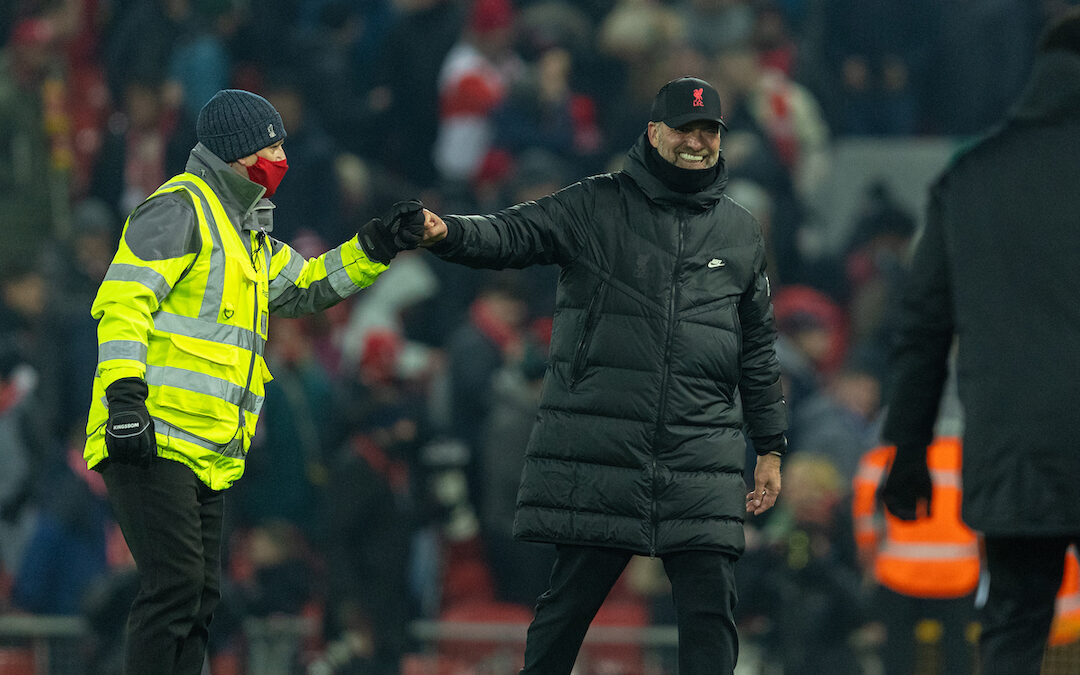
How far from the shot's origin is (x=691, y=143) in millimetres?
6371

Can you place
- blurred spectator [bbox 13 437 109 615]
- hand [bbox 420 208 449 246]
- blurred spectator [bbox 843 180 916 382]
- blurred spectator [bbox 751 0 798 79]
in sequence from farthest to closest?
blurred spectator [bbox 751 0 798 79] → blurred spectator [bbox 843 180 916 382] → blurred spectator [bbox 13 437 109 615] → hand [bbox 420 208 449 246]

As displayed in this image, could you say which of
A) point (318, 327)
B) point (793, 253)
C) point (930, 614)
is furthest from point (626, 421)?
point (793, 253)

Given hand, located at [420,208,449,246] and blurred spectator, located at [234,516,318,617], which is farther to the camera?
blurred spectator, located at [234,516,318,617]

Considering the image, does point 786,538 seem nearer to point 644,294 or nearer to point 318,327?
point 318,327

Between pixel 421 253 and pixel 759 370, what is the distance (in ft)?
20.8

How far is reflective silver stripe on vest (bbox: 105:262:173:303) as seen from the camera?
5.88m

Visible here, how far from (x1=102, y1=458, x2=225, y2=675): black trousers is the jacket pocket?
125cm

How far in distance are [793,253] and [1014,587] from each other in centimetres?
778

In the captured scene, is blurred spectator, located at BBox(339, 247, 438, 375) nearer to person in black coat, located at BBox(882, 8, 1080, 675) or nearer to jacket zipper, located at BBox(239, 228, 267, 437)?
jacket zipper, located at BBox(239, 228, 267, 437)

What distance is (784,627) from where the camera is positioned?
1020 cm

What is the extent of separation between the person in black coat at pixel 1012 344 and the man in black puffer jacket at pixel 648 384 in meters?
1.01

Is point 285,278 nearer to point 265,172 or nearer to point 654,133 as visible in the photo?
point 265,172

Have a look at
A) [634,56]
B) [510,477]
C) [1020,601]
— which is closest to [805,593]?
[510,477]

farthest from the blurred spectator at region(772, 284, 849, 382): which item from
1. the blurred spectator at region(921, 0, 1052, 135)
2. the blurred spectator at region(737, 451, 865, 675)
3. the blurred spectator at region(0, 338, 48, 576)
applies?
the blurred spectator at region(0, 338, 48, 576)
